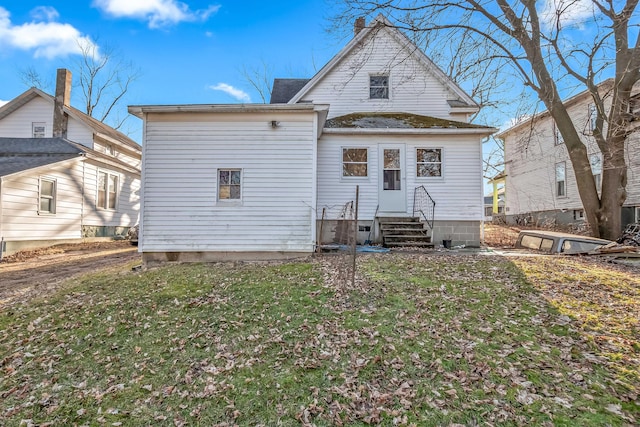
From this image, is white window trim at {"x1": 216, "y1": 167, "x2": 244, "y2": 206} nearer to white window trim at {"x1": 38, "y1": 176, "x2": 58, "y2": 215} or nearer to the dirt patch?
the dirt patch

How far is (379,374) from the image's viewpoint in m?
3.61

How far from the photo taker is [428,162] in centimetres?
1126

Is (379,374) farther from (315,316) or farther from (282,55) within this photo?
(282,55)

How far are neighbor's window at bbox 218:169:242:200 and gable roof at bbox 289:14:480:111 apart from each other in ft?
19.3

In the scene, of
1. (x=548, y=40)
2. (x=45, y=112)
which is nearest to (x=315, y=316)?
(x=548, y=40)

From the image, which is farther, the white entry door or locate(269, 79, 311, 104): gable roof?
locate(269, 79, 311, 104): gable roof

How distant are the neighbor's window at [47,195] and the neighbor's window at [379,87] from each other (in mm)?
13194

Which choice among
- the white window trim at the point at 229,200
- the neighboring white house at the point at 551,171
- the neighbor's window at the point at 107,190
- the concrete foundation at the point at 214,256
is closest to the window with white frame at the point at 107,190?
the neighbor's window at the point at 107,190

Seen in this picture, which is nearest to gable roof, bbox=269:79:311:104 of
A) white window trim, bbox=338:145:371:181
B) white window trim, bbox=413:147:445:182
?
white window trim, bbox=338:145:371:181

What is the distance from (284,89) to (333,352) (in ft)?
48.0

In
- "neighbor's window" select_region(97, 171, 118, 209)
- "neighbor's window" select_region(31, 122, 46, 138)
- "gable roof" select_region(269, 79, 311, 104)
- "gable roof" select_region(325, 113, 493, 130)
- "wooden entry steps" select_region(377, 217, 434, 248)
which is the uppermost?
"gable roof" select_region(269, 79, 311, 104)

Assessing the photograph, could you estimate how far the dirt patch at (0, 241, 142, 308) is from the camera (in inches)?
279

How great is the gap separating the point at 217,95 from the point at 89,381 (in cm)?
2464

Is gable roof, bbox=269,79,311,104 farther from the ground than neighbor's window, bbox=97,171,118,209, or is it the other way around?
gable roof, bbox=269,79,311,104
